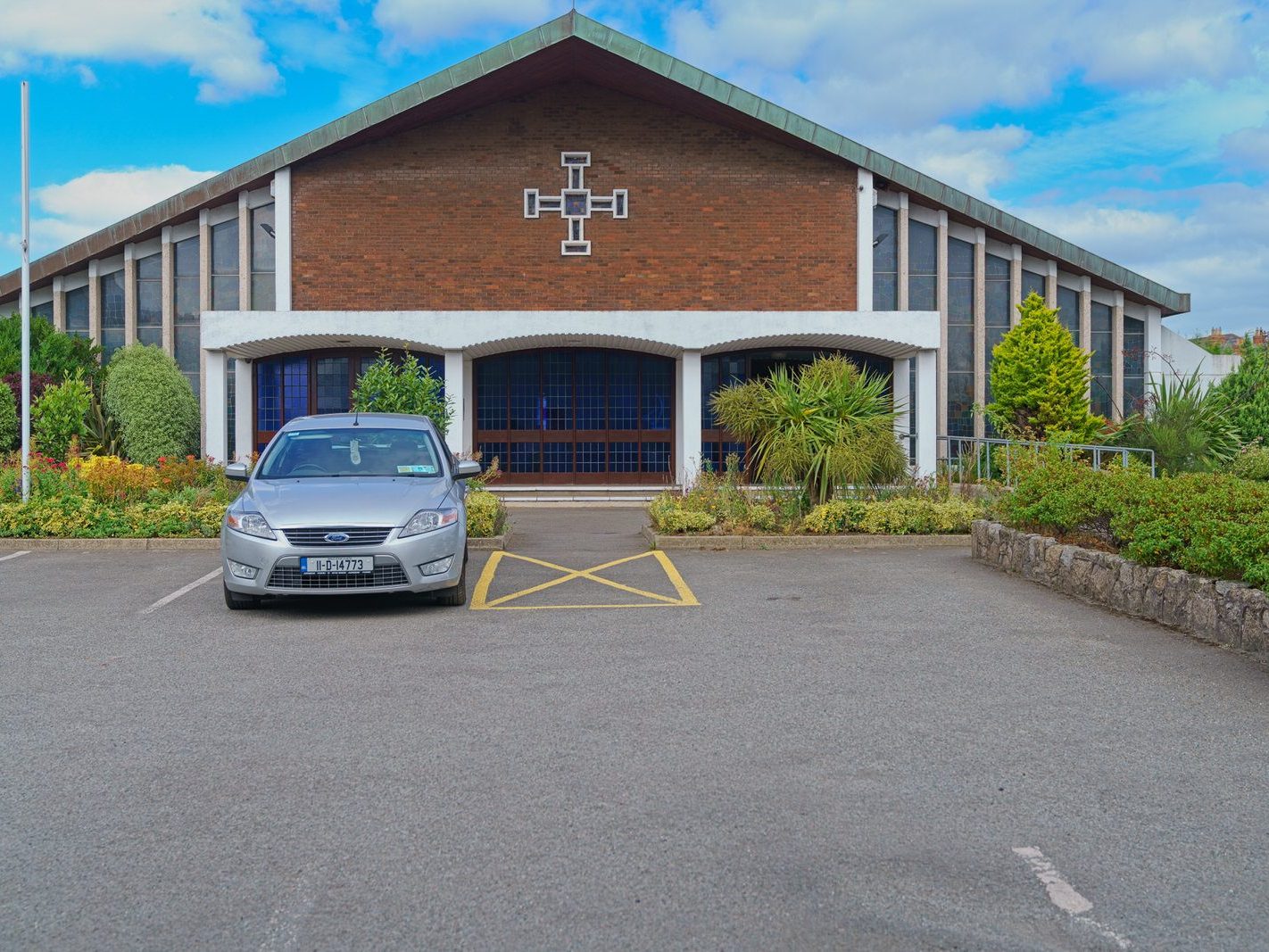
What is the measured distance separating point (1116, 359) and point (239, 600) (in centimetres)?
2304

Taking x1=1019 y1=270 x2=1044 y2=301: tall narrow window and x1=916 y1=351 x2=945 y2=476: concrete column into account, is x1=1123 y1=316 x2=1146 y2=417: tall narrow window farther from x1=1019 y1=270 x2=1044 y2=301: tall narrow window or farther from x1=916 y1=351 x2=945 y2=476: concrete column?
x1=916 y1=351 x2=945 y2=476: concrete column

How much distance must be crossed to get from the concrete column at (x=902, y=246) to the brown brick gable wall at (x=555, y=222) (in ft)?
7.50

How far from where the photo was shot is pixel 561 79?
925 inches

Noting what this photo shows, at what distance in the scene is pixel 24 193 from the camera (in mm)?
15875

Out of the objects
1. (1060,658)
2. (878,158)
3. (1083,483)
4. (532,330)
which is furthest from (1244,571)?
(878,158)

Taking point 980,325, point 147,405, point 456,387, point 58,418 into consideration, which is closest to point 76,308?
point 147,405

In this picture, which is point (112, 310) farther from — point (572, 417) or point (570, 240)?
point (572, 417)

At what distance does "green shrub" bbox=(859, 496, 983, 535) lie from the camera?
45.2 ft

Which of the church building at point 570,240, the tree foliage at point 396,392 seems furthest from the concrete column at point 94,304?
the tree foliage at point 396,392

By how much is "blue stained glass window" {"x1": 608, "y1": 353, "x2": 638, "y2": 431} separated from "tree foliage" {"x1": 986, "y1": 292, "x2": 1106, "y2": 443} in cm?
748

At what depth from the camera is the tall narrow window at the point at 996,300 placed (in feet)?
85.1

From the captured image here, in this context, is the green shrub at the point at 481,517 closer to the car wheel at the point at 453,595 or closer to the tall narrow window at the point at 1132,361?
the car wheel at the point at 453,595

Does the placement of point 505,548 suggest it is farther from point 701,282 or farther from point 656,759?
point 701,282

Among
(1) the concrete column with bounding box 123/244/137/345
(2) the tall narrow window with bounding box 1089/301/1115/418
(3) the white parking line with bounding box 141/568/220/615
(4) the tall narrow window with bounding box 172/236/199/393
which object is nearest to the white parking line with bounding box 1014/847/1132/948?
(3) the white parking line with bounding box 141/568/220/615
